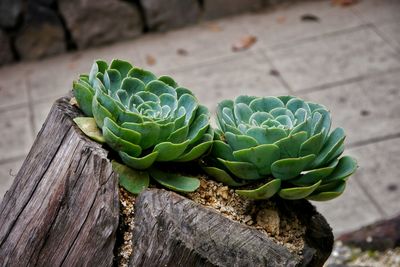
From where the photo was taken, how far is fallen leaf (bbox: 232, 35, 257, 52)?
542cm

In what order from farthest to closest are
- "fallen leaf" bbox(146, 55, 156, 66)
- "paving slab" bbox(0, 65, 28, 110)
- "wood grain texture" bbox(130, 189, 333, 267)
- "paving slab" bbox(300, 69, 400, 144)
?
"fallen leaf" bbox(146, 55, 156, 66) → "paving slab" bbox(0, 65, 28, 110) → "paving slab" bbox(300, 69, 400, 144) → "wood grain texture" bbox(130, 189, 333, 267)

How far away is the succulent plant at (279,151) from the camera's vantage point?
1607 millimetres

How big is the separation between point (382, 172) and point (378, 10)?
85.2 inches

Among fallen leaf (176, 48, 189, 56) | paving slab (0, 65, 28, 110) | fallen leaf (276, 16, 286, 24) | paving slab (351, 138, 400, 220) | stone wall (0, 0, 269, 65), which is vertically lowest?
paving slab (351, 138, 400, 220)

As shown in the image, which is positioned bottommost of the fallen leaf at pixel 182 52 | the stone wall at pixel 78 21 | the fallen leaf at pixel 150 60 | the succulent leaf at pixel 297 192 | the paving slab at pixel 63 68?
the fallen leaf at pixel 182 52

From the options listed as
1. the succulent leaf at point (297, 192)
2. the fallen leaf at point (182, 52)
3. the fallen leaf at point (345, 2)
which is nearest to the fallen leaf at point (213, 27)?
the fallen leaf at point (182, 52)

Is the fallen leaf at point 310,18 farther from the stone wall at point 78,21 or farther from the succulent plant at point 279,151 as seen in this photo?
the succulent plant at point 279,151

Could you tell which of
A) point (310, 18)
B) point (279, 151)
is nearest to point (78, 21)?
point (310, 18)

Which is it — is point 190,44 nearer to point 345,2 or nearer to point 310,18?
point 310,18

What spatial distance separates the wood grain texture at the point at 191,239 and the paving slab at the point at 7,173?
2683 mm

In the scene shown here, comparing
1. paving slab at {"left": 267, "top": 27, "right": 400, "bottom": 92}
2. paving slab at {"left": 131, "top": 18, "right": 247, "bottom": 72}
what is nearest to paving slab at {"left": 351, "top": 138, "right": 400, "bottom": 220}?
paving slab at {"left": 267, "top": 27, "right": 400, "bottom": 92}

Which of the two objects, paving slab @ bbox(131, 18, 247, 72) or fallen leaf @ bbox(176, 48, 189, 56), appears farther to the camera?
fallen leaf @ bbox(176, 48, 189, 56)

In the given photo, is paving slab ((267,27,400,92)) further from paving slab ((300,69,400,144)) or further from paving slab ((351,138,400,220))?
paving slab ((351,138,400,220))

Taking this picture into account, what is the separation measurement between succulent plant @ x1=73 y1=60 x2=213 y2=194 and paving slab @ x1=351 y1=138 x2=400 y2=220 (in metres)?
2.29
